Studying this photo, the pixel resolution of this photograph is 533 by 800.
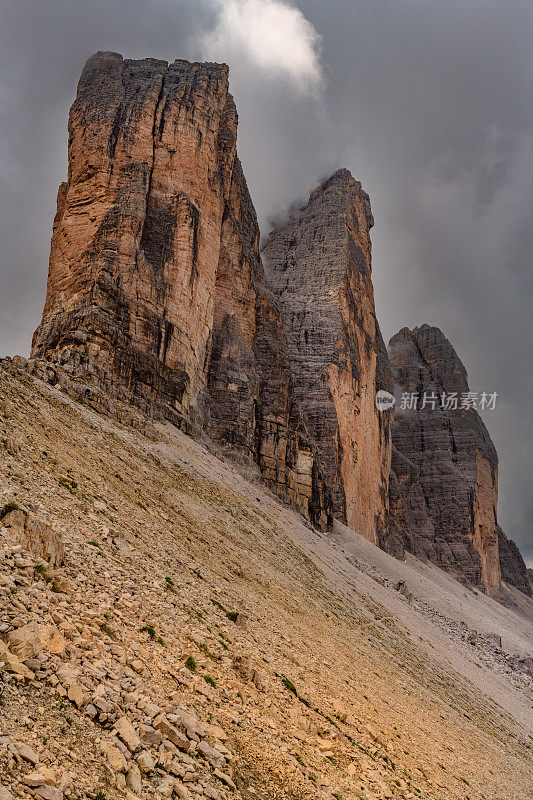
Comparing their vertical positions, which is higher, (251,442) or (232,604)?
(251,442)

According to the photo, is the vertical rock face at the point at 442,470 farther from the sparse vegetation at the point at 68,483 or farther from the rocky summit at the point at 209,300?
the sparse vegetation at the point at 68,483

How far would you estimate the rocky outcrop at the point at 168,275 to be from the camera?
29.9 metres

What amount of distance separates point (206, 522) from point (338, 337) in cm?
4470

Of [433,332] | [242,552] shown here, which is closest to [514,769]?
[242,552]

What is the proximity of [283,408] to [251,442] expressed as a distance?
557 cm

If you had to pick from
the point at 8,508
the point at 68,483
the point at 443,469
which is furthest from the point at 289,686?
the point at 443,469

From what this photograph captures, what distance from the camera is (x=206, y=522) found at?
19766mm

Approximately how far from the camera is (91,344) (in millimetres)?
26984

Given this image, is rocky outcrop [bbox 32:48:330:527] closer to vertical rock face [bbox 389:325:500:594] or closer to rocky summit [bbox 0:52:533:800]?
rocky summit [bbox 0:52:533:800]

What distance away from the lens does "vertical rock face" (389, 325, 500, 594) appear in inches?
3378

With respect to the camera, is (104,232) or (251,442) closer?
(104,232)

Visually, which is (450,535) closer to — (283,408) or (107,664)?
(283,408)

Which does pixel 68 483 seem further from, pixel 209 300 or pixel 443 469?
pixel 443 469

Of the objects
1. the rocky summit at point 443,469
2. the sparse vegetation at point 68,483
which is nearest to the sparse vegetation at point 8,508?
the sparse vegetation at point 68,483
